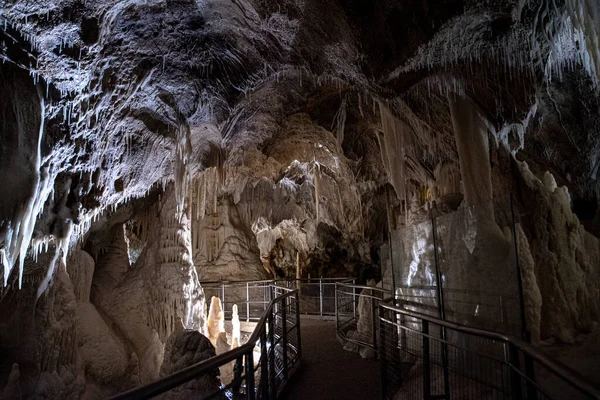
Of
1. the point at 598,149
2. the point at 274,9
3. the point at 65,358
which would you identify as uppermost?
the point at 274,9

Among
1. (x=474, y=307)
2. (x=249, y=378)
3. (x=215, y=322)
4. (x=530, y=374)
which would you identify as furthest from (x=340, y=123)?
(x=530, y=374)

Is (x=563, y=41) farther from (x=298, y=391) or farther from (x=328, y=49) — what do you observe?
(x=298, y=391)

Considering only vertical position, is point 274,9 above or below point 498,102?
above

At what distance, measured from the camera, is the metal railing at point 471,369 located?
2.25 m

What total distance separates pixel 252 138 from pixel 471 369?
8.46m

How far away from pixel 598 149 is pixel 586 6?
28.7 ft

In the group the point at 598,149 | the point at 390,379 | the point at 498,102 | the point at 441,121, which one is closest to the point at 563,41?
the point at 498,102

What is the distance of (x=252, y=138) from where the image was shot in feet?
35.4

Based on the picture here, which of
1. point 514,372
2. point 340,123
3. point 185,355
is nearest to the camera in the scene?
point 514,372

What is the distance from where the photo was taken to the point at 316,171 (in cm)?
1490

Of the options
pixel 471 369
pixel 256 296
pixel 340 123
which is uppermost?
pixel 340 123

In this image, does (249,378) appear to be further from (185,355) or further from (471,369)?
(185,355)

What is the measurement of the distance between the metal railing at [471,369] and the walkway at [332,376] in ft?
1.69

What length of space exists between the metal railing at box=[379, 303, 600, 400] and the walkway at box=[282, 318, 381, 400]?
516mm
